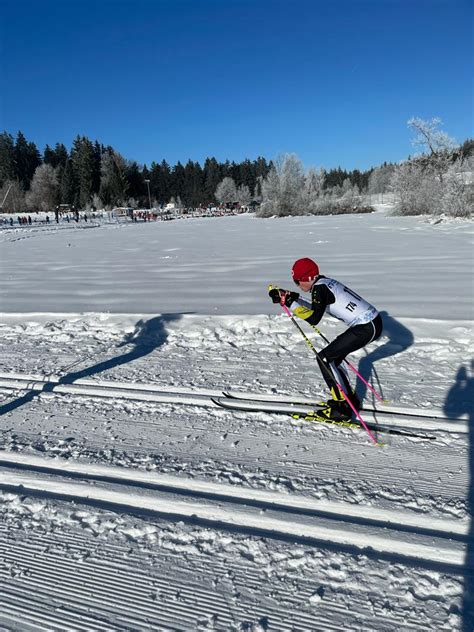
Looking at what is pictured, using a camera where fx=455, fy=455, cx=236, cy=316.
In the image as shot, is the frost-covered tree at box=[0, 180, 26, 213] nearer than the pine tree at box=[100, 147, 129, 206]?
Yes

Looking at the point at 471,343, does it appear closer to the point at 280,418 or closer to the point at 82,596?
the point at 280,418

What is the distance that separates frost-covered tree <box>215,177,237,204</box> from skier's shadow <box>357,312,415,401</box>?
101949 millimetres

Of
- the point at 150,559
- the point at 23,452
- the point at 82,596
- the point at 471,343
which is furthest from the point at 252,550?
the point at 471,343

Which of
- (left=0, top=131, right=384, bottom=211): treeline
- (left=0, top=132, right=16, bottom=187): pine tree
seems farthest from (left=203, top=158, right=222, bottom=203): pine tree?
(left=0, top=132, right=16, bottom=187): pine tree

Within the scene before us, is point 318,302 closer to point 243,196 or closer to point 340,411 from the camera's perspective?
point 340,411

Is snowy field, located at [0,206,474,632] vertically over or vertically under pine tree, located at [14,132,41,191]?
under

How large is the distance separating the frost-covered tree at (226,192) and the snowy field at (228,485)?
102 m

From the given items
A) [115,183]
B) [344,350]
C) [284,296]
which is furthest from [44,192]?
[344,350]

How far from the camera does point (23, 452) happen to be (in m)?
3.85

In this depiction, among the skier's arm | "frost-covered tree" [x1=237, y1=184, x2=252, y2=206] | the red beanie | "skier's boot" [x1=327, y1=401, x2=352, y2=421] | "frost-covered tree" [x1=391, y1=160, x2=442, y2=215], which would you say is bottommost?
"skier's boot" [x1=327, y1=401, x2=352, y2=421]

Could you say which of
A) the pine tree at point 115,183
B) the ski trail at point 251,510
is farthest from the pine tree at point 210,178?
the ski trail at point 251,510

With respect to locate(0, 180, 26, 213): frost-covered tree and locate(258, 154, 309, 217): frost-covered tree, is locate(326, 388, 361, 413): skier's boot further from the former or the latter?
locate(0, 180, 26, 213): frost-covered tree

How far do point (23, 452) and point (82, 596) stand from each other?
178cm

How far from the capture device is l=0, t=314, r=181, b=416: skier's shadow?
5.03 metres
